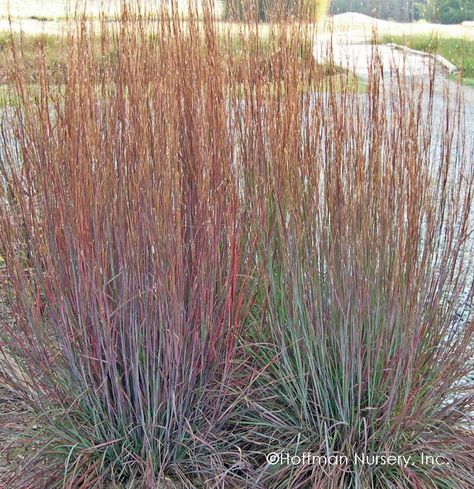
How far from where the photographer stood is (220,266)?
218cm

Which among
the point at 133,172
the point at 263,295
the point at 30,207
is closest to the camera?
the point at 133,172

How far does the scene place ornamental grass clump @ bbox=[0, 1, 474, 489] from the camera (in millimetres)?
1995

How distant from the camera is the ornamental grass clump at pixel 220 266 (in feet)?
6.55

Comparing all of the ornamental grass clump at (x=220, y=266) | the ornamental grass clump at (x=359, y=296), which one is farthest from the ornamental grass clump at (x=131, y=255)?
the ornamental grass clump at (x=359, y=296)

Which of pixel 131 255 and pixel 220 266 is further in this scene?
pixel 220 266

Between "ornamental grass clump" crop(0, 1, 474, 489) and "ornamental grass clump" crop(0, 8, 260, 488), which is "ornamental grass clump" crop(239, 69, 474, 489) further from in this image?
"ornamental grass clump" crop(0, 8, 260, 488)

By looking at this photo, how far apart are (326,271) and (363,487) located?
2.26 ft

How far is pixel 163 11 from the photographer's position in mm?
2133

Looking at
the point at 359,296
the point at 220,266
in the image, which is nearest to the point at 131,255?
the point at 220,266

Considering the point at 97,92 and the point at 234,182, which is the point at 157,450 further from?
the point at 97,92

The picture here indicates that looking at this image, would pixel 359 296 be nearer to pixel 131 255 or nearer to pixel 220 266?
pixel 220 266

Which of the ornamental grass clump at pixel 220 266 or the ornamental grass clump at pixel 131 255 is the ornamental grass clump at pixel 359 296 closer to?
the ornamental grass clump at pixel 220 266

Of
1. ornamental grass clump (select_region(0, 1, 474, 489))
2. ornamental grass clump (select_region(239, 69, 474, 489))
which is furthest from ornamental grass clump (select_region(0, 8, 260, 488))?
ornamental grass clump (select_region(239, 69, 474, 489))

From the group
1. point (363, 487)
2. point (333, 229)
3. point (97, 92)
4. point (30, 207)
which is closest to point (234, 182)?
point (333, 229)
